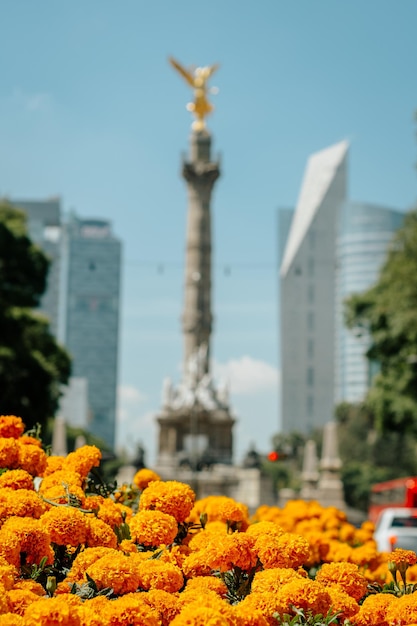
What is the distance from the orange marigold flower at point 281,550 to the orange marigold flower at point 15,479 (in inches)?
59.6

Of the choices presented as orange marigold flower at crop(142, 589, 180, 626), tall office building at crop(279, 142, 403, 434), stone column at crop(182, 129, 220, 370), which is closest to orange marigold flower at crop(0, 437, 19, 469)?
orange marigold flower at crop(142, 589, 180, 626)

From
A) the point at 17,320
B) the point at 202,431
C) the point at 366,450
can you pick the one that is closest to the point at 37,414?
the point at 17,320

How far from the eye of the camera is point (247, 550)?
17.5 feet

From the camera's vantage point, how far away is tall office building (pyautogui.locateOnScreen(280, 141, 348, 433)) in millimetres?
154500

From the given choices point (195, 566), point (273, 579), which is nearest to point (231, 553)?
point (195, 566)

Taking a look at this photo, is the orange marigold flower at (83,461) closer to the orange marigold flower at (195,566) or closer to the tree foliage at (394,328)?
the orange marigold flower at (195,566)

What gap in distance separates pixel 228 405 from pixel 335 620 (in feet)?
150

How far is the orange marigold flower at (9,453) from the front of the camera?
6.46 m

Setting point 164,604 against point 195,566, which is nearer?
point 164,604

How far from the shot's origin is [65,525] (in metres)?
5.29

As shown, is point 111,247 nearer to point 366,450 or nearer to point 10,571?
point 366,450

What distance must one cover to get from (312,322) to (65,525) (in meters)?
152

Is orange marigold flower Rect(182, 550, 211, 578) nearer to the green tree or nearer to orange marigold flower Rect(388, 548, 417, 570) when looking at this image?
orange marigold flower Rect(388, 548, 417, 570)

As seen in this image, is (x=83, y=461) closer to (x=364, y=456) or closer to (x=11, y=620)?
(x=11, y=620)
